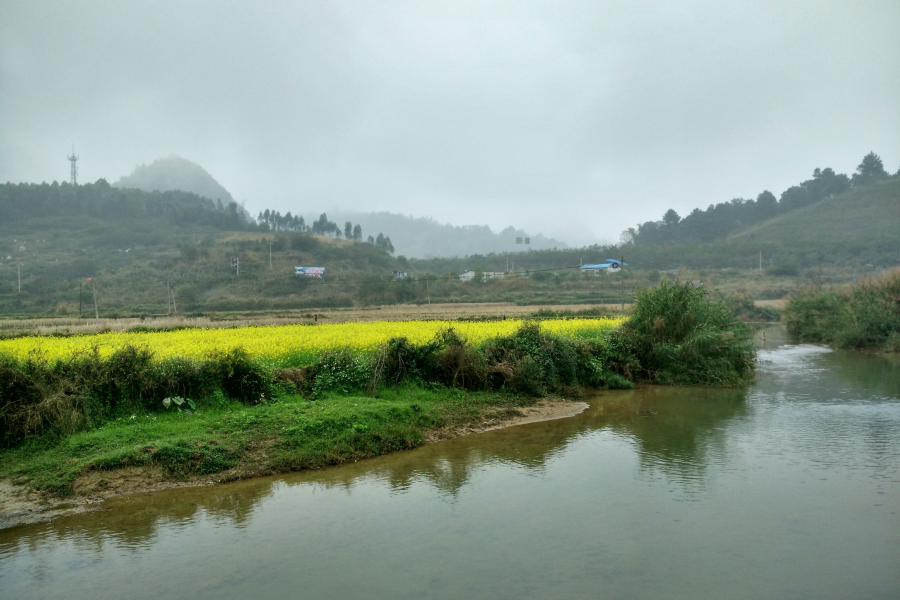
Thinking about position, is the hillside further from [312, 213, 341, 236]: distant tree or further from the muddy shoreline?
the muddy shoreline

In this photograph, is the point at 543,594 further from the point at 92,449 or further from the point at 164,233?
the point at 164,233

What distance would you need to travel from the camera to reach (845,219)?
3430 inches

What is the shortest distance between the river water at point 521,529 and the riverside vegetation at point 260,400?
0.68 metres

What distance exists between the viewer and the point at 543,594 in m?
5.55

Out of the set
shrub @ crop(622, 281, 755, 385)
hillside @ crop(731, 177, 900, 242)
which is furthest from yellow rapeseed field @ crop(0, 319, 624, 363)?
hillside @ crop(731, 177, 900, 242)

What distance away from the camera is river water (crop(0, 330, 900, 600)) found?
19.0 ft

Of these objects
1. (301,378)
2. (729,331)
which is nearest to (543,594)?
(301,378)

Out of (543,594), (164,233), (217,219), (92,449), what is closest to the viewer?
(543,594)

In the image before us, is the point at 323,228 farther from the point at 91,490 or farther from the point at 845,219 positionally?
the point at 91,490

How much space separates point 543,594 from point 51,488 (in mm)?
6997

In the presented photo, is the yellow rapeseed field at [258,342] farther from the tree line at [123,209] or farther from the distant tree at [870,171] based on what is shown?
the distant tree at [870,171]

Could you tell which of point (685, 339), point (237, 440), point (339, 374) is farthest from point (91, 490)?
point (685, 339)

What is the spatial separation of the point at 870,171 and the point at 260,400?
405 feet

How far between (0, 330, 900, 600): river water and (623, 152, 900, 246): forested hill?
97.5 metres
